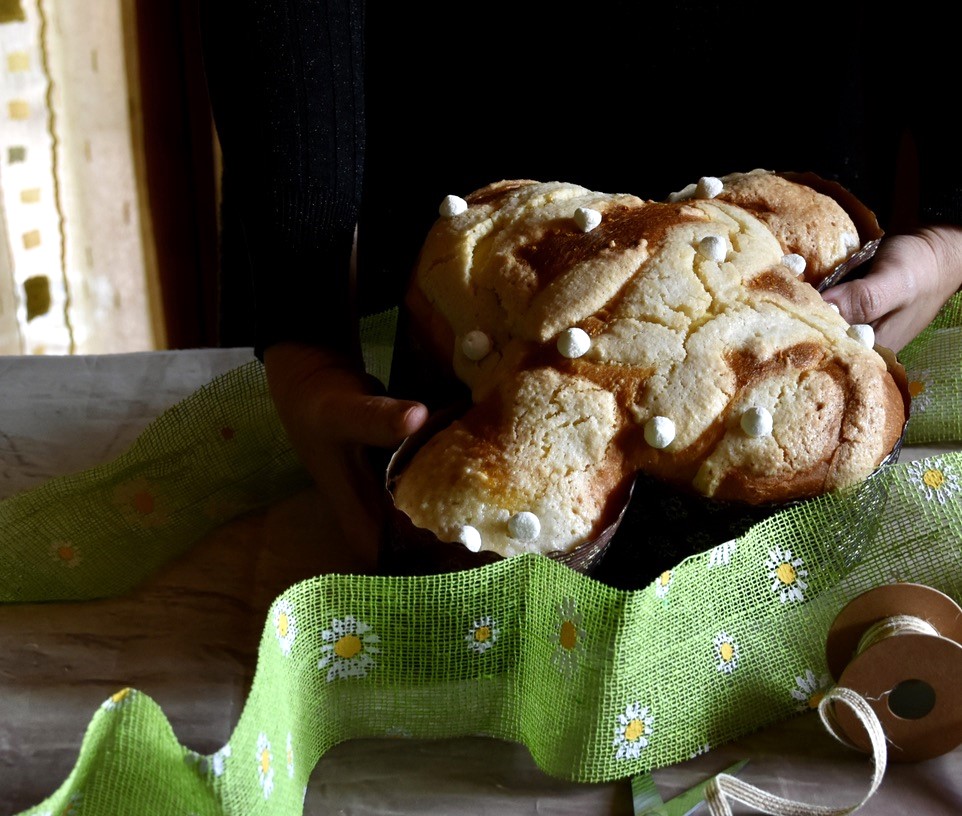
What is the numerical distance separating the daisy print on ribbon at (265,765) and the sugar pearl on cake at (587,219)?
37 cm

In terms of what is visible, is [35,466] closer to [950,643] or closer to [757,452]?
[757,452]

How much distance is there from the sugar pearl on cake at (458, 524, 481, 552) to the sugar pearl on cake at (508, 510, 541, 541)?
0.06ft

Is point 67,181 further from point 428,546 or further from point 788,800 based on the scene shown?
point 788,800

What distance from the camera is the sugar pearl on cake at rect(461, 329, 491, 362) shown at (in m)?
0.67

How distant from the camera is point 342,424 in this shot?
0.68m

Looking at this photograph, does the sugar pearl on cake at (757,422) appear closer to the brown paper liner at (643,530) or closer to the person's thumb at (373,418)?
the brown paper liner at (643,530)

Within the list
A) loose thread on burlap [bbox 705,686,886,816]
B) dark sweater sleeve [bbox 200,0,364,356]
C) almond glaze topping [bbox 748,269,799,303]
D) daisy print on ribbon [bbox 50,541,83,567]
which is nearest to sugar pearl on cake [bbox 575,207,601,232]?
almond glaze topping [bbox 748,269,799,303]

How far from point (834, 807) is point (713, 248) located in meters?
0.34

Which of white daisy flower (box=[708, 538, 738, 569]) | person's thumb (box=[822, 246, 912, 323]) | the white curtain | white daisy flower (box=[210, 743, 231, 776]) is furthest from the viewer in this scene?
the white curtain

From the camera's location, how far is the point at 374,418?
0.65 meters

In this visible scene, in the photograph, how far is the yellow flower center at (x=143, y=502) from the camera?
84 cm

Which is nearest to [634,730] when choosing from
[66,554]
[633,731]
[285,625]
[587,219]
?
[633,731]

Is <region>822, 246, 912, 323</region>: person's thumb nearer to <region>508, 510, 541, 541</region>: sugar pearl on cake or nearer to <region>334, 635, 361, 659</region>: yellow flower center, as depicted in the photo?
<region>508, 510, 541, 541</region>: sugar pearl on cake

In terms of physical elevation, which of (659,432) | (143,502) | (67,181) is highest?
(659,432)
